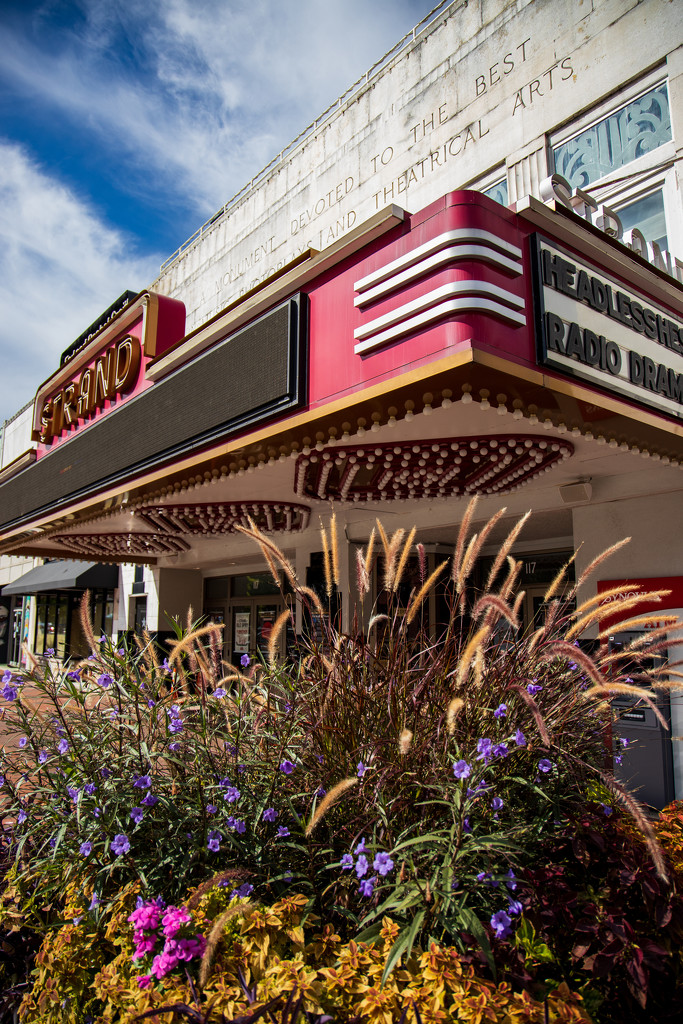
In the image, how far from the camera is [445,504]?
7.81 metres

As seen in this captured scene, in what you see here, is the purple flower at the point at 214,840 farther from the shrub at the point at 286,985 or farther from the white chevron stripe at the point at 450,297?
the white chevron stripe at the point at 450,297

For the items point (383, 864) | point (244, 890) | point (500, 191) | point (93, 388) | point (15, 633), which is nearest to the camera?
point (383, 864)

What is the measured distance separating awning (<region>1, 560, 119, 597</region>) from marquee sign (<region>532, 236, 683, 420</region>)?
13.6 m

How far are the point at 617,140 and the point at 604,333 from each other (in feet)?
11.8

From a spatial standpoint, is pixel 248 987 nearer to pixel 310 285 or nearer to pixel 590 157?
pixel 310 285

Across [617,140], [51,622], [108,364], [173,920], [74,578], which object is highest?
[617,140]

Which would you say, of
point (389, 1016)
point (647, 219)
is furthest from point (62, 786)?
point (647, 219)

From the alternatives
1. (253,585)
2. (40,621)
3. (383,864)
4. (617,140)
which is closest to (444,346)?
(383,864)

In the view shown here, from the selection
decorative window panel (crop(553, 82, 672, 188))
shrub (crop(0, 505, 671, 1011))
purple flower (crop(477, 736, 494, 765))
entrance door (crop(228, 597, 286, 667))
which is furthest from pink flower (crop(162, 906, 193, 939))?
entrance door (crop(228, 597, 286, 667))

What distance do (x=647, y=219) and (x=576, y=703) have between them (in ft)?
19.4

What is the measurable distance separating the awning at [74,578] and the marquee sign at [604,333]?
535 inches

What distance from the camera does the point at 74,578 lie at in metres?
15.2

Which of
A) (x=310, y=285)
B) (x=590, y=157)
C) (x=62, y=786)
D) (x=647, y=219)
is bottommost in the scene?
(x=62, y=786)

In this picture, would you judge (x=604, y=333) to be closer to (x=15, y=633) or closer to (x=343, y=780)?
(x=343, y=780)
